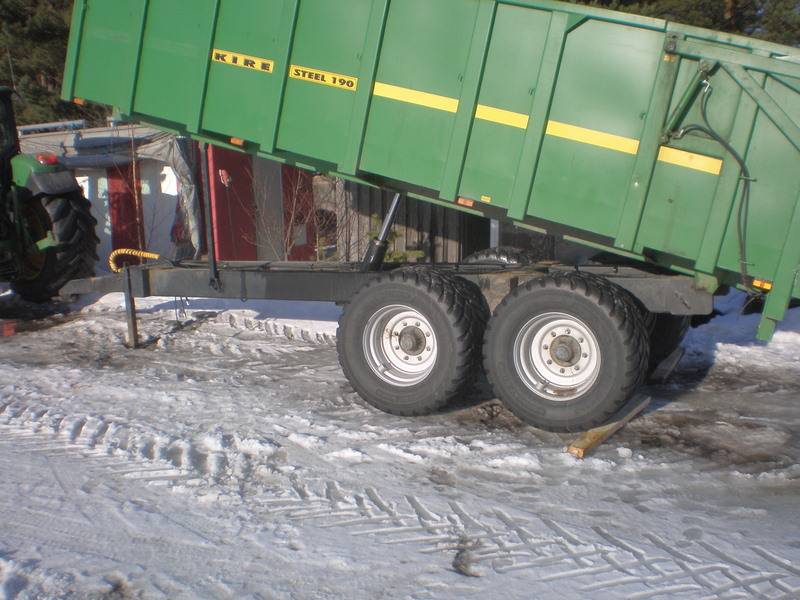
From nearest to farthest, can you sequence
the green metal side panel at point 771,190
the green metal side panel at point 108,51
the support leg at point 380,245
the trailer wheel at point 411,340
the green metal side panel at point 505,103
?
the green metal side panel at point 771,190, the green metal side panel at point 505,103, the trailer wheel at point 411,340, the green metal side panel at point 108,51, the support leg at point 380,245

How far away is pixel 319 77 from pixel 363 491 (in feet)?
10.7

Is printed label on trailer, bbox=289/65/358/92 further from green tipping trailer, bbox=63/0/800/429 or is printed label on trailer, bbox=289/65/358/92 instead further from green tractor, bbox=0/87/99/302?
green tractor, bbox=0/87/99/302

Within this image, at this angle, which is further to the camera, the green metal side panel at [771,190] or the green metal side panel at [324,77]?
the green metal side panel at [324,77]

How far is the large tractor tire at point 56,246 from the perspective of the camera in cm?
948

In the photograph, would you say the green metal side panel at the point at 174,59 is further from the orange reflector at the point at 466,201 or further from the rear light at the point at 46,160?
the rear light at the point at 46,160

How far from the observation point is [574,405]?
5496 millimetres

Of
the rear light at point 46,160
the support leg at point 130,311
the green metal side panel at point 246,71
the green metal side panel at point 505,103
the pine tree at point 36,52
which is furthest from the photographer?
the pine tree at point 36,52

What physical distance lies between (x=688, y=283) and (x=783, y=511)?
5.79 ft

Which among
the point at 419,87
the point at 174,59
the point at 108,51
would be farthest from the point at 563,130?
the point at 108,51

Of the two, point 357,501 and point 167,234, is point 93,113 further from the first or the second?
point 357,501

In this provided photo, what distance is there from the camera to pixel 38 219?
9.67m

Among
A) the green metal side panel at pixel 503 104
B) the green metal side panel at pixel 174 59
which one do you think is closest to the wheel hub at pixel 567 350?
the green metal side panel at pixel 503 104

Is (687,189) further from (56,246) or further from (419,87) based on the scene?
(56,246)

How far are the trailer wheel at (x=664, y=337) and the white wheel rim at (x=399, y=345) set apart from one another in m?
2.29
